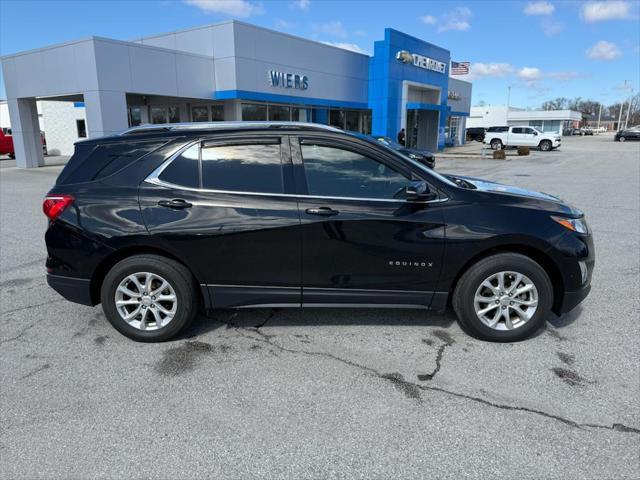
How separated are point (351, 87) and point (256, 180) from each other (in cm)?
2645

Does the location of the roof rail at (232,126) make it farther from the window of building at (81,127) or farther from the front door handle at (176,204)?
the window of building at (81,127)

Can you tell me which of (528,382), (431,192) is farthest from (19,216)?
(528,382)

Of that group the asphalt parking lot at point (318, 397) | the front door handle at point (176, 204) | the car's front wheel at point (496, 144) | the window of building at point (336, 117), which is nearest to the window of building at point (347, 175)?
the front door handle at point (176, 204)

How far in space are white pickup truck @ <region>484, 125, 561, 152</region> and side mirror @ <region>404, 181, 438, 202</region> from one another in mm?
36080

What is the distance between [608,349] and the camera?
3785mm

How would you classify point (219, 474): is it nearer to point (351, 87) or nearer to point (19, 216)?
point (19, 216)

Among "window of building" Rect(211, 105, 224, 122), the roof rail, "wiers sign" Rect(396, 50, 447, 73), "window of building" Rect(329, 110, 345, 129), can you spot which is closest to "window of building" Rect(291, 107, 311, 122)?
"window of building" Rect(329, 110, 345, 129)

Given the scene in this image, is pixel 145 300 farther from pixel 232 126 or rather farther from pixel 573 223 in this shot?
pixel 573 223

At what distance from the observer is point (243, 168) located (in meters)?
3.83

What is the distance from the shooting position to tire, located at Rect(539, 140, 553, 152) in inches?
1411

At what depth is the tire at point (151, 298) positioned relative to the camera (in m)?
3.80

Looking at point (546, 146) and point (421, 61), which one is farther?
point (546, 146)

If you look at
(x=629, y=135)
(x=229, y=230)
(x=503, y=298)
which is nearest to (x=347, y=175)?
(x=229, y=230)

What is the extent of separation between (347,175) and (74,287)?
248 centimetres
